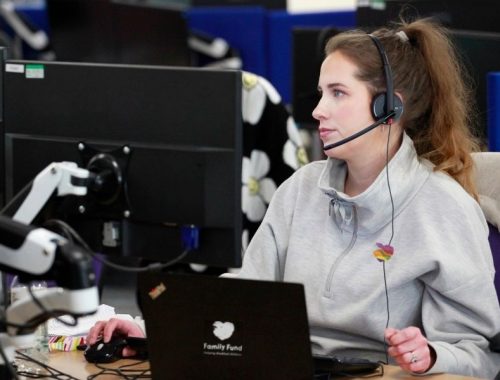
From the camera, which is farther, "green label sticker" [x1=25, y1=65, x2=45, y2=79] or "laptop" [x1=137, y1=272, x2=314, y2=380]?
"green label sticker" [x1=25, y1=65, x2=45, y2=79]

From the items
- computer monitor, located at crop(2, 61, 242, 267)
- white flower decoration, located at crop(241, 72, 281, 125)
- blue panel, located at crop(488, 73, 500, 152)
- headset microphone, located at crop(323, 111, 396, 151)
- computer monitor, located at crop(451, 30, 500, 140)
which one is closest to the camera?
computer monitor, located at crop(2, 61, 242, 267)

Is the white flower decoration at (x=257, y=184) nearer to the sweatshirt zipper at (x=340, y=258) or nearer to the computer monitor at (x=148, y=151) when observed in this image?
the sweatshirt zipper at (x=340, y=258)

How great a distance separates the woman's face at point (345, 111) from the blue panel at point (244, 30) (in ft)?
10.0

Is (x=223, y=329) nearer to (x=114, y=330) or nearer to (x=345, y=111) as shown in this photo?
(x=114, y=330)

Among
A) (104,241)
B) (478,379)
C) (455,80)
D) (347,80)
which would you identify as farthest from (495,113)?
(104,241)

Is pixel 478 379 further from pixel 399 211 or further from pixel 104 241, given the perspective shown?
pixel 104 241

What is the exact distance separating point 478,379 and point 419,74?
0.65 m

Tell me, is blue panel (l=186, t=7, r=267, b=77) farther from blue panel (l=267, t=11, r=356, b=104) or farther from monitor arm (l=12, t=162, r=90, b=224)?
monitor arm (l=12, t=162, r=90, b=224)

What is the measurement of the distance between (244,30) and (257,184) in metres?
2.12

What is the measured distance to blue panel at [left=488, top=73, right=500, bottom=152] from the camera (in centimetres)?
222

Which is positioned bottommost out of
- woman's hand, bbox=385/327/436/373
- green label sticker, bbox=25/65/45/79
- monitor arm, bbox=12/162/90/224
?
woman's hand, bbox=385/327/436/373

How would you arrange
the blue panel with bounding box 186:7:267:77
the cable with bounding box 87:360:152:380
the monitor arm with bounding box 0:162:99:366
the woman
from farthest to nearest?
the blue panel with bounding box 186:7:267:77
the woman
the cable with bounding box 87:360:152:380
the monitor arm with bounding box 0:162:99:366

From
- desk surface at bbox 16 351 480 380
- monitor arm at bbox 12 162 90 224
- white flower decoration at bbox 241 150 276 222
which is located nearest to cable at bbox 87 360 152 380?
desk surface at bbox 16 351 480 380

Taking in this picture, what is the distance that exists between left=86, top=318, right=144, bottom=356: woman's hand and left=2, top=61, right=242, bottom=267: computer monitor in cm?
19
